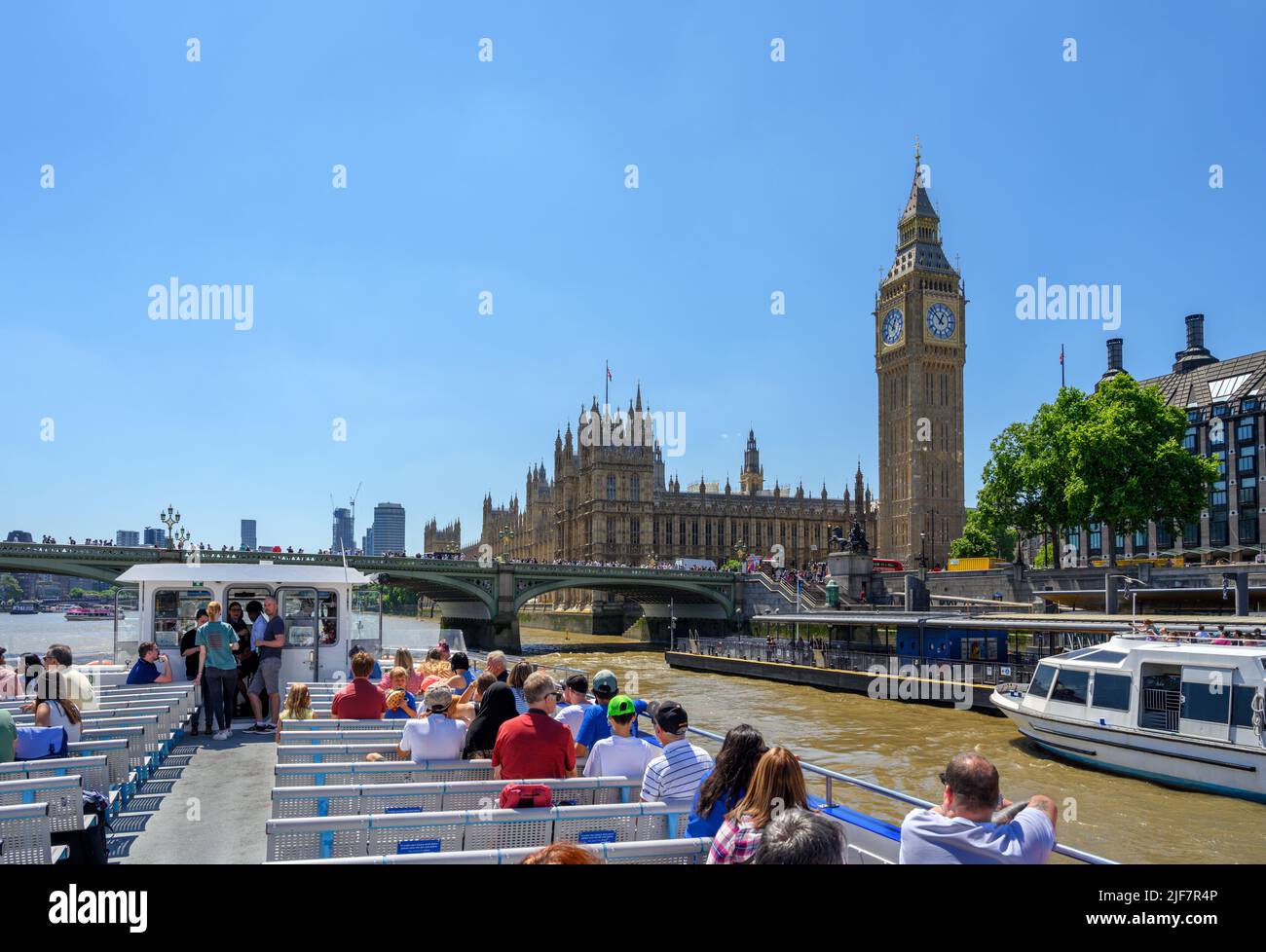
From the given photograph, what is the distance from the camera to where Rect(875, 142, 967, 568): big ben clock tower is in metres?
95.0

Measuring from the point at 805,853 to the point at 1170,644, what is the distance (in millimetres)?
19412

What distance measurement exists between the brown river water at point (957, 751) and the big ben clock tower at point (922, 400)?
5917cm

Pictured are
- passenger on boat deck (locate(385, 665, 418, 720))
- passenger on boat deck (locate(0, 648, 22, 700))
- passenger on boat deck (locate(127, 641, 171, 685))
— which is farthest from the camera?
passenger on boat deck (locate(127, 641, 171, 685))

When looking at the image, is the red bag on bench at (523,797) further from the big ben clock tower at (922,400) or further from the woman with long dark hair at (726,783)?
the big ben clock tower at (922,400)

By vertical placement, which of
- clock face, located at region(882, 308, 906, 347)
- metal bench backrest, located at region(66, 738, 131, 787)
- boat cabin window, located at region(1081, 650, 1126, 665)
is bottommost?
boat cabin window, located at region(1081, 650, 1126, 665)

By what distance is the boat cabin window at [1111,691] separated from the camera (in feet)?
66.7

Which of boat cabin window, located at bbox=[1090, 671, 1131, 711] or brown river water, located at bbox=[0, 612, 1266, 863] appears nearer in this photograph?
brown river water, located at bbox=[0, 612, 1266, 863]

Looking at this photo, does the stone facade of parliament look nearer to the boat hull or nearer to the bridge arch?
the bridge arch

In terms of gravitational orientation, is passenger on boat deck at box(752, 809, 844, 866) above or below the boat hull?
above

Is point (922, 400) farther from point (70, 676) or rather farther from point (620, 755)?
point (620, 755)

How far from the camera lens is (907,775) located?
67.2 ft

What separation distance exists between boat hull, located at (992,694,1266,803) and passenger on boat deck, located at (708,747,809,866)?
16.8 meters
